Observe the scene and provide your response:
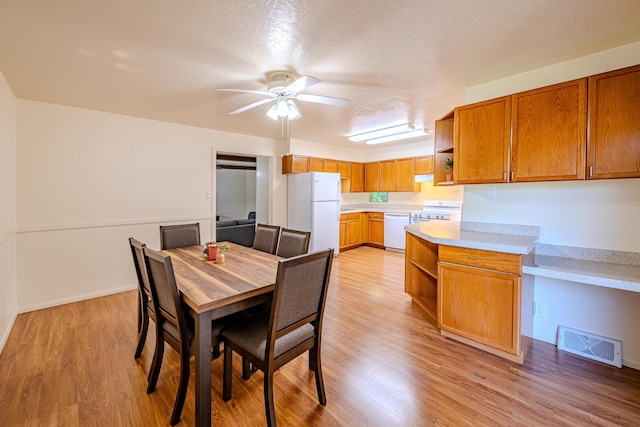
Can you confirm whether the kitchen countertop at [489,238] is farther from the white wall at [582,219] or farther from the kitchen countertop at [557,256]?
the white wall at [582,219]

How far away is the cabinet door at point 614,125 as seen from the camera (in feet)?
5.82

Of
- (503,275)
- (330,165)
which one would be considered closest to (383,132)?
(330,165)

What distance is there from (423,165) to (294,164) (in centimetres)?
A: 261

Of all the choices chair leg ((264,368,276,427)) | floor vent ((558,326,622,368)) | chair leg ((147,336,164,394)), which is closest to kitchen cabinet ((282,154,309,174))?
chair leg ((147,336,164,394))

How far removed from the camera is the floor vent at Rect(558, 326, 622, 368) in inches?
79.5

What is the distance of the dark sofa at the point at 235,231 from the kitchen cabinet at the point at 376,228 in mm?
2700

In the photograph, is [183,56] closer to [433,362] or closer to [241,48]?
[241,48]

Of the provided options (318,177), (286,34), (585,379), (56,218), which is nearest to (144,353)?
(56,218)

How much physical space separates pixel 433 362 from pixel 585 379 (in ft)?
3.23

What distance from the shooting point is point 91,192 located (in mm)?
3330

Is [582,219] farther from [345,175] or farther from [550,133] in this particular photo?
[345,175]

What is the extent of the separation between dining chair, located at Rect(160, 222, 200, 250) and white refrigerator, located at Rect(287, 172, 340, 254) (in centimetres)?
224

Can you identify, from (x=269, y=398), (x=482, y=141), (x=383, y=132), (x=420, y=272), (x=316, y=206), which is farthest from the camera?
(x=316, y=206)

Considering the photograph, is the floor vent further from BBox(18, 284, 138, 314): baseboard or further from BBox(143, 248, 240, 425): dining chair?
BBox(18, 284, 138, 314): baseboard
